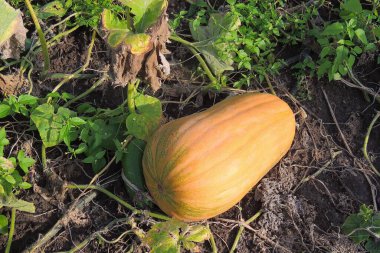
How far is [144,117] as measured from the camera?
8.46ft

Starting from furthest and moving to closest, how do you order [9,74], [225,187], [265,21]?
[265,21] → [9,74] → [225,187]

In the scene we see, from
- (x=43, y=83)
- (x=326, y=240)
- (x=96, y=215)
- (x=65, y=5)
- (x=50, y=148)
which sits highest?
(x=65, y=5)

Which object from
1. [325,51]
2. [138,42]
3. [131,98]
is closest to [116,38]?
[138,42]

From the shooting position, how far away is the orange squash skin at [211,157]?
2.32 m

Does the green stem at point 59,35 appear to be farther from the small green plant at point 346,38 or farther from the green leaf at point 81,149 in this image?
the small green plant at point 346,38


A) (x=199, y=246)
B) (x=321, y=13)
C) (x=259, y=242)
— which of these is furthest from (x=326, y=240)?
(x=321, y=13)

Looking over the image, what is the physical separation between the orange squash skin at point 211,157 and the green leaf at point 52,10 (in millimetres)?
882

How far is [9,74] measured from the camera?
2752 mm

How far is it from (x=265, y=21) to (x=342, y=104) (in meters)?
0.58

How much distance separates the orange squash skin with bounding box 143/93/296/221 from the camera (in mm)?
2324

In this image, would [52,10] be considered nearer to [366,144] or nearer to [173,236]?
[173,236]

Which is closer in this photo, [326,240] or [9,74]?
[326,240]

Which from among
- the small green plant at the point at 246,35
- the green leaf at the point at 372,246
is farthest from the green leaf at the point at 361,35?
the green leaf at the point at 372,246

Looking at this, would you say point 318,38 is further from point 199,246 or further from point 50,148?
point 50,148
